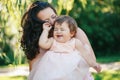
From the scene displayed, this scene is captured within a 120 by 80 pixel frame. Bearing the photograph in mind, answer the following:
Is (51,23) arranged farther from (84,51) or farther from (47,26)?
(84,51)

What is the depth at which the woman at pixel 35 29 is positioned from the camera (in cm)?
380

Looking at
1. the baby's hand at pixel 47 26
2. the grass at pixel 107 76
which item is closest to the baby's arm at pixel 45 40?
the baby's hand at pixel 47 26

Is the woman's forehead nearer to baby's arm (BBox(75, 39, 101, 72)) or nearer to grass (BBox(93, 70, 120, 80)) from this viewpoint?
baby's arm (BBox(75, 39, 101, 72))

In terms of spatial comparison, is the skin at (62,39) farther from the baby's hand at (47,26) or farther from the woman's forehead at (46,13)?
the woman's forehead at (46,13)

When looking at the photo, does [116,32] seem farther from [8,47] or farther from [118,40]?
[8,47]

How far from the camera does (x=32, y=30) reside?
389cm

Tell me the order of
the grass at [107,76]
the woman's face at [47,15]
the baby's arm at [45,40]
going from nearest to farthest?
the baby's arm at [45,40], the woman's face at [47,15], the grass at [107,76]

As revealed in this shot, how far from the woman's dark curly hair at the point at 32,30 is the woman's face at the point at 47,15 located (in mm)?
27

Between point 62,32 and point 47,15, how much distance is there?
0.24 meters

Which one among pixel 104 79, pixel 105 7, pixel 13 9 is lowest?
pixel 104 79

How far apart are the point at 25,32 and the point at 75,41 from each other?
0.45 metres

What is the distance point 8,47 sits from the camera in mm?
14406

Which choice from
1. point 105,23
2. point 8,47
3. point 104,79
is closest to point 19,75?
point 104,79

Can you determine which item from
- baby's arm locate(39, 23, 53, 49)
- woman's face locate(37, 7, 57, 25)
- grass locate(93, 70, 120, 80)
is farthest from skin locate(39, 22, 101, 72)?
grass locate(93, 70, 120, 80)
